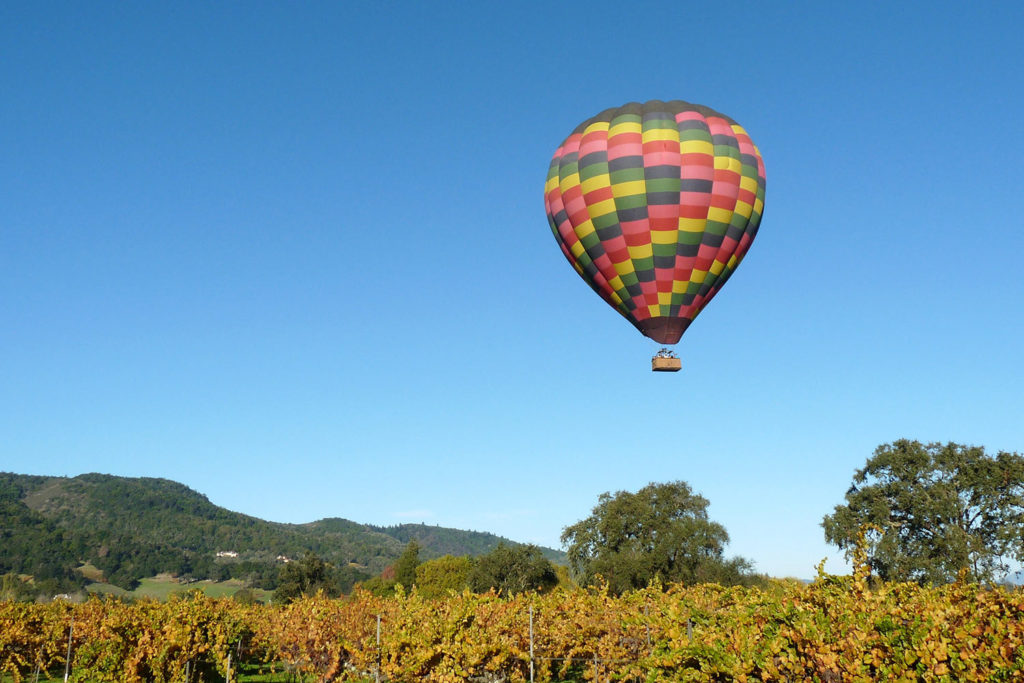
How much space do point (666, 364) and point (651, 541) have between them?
117ft

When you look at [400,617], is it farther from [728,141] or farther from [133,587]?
[133,587]

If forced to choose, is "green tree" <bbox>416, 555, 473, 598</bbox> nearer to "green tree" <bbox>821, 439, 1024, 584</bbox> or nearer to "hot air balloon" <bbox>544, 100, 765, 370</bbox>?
"green tree" <bbox>821, 439, 1024, 584</bbox>

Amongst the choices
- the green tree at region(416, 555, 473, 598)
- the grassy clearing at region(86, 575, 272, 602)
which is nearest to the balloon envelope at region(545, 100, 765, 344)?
the green tree at region(416, 555, 473, 598)

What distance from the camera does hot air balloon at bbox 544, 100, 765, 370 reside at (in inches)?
917

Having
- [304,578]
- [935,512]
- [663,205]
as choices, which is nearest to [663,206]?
[663,205]

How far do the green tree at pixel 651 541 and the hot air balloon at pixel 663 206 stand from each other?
32297mm

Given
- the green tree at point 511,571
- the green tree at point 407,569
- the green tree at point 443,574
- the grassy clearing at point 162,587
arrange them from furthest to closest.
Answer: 1. the grassy clearing at point 162,587
2. the green tree at point 407,569
3. the green tree at point 443,574
4. the green tree at point 511,571

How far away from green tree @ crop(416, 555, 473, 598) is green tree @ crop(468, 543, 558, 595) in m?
12.5

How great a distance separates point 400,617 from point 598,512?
42.7m

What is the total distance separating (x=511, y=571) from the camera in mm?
58438

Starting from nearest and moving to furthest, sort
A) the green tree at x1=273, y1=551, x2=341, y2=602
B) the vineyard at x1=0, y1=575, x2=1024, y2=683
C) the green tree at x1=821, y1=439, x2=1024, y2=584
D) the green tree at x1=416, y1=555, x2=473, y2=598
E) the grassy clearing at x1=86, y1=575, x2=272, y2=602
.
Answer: the vineyard at x1=0, y1=575, x2=1024, y2=683 < the green tree at x1=821, y1=439, x2=1024, y2=584 < the green tree at x1=273, y1=551, x2=341, y2=602 < the green tree at x1=416, y1=555, x2=473, y2=598 < the grassy clearing at x1=86, y1=575, x2=272, y2=602

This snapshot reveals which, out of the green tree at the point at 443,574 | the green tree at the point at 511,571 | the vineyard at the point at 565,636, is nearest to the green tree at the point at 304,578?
the green tree at the point at 443,574

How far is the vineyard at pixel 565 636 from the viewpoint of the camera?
802 centimetres

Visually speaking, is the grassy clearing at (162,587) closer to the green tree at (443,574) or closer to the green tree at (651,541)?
the green tree at (443,574)
